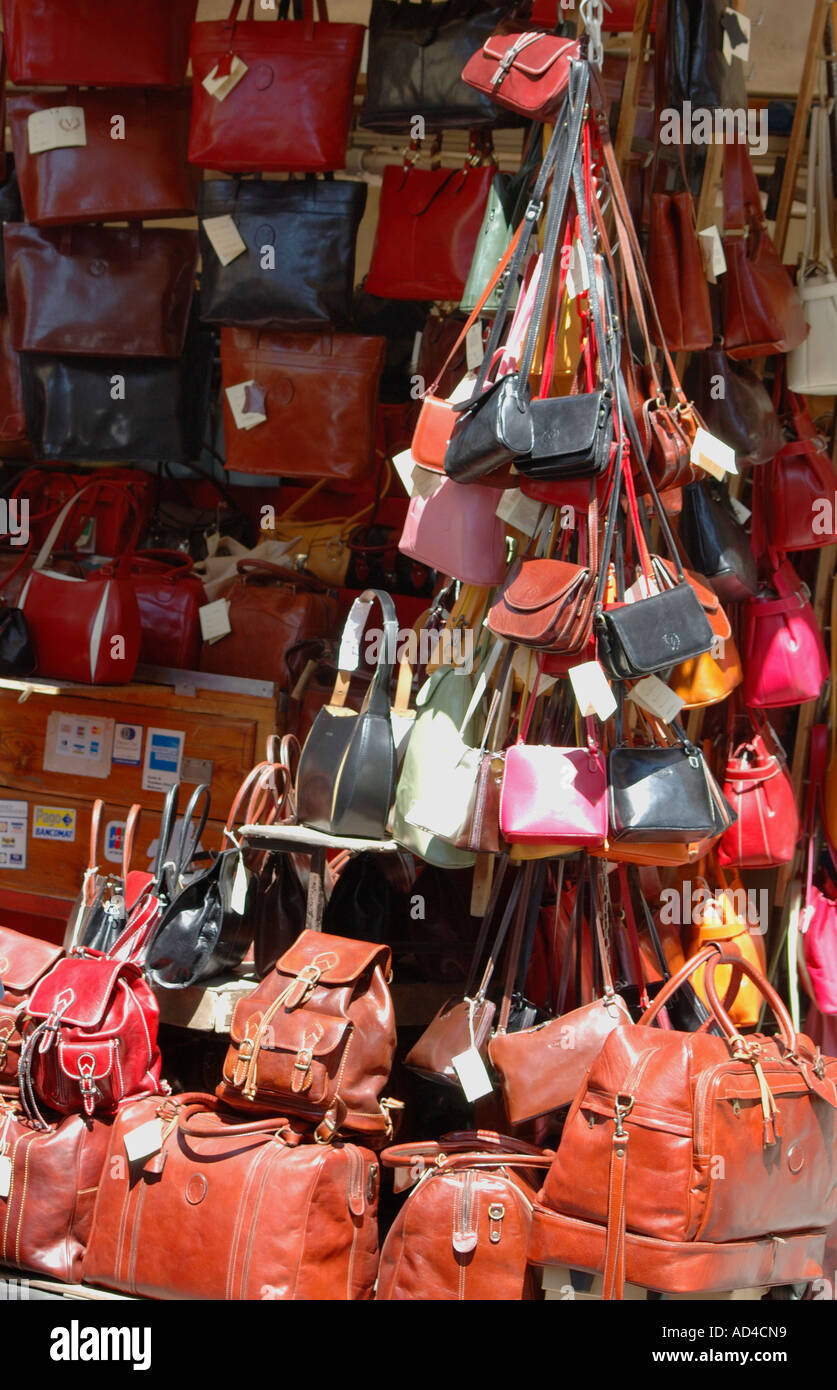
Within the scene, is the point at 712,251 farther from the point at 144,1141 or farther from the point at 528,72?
the point at 144,1141

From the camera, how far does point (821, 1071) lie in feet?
9.46

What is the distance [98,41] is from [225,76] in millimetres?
420

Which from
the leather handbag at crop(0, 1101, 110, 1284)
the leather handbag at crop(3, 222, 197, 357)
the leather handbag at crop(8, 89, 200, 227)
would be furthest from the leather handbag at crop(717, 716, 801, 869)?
the leather handbag at crop(8, 89, 200, 227)

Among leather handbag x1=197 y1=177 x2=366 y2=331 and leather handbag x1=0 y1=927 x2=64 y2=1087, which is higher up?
leather handbag x1=197 y1=177 x2=366 y2=331

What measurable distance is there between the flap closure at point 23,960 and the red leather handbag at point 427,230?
81.9 inches

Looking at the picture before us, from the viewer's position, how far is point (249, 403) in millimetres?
4223

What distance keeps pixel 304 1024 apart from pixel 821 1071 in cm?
114

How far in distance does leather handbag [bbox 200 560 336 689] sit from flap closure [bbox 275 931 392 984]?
4.06 feet

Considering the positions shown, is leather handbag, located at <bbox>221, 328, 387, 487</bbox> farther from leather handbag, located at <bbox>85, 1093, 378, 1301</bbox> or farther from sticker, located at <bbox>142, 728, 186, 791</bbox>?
leather handbag, located at <bbox>85, 1093, 378, 1301</bbox>

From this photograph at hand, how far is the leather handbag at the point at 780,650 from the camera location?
147 inches

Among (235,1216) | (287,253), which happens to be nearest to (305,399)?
(287,253)

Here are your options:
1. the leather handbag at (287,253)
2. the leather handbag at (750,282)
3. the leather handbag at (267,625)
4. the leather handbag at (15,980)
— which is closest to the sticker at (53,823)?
the leather handbag at (267,625)

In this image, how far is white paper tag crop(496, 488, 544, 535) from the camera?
316 cm
